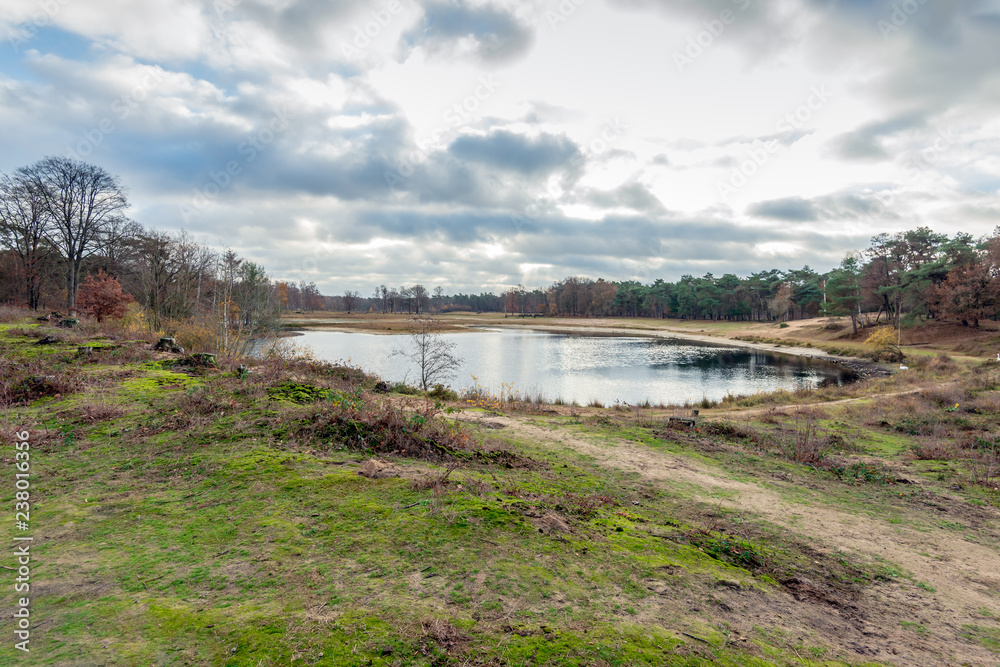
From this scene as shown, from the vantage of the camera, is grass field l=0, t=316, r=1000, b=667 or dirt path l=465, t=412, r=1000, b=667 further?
dirt path l=465, t=412, r=1000, b=667

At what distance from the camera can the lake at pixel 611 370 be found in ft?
90.6

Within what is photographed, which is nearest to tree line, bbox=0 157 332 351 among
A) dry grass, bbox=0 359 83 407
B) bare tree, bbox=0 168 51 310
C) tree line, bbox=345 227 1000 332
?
bare tree, bbox=0 168 51 310

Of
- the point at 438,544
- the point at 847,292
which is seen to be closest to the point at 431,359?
the point at 438,544

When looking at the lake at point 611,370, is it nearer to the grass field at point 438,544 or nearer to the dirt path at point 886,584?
the grass field at point 438,544

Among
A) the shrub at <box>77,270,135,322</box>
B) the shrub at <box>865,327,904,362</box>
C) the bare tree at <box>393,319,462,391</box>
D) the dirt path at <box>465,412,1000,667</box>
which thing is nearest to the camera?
the dirt path at <box>465,412,1000,667</box>

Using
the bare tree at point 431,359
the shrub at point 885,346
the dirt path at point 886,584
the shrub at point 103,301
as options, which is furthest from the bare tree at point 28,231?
the shrub at point 885,346

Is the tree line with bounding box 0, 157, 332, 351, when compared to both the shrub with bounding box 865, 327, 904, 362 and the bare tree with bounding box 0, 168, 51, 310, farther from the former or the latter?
the shrub with bounding box 865, 327, 904, 362

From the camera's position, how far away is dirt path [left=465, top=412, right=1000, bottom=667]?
3834 mm

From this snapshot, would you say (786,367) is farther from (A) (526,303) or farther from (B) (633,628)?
(A) (526,303)

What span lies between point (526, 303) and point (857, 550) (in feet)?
530

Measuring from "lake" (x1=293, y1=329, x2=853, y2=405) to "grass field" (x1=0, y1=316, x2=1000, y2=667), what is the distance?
13272 mm

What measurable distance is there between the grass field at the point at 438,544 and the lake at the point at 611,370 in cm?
1327

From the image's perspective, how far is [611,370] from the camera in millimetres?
36656

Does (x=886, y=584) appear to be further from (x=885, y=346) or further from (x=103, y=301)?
(x=885, y=346)
